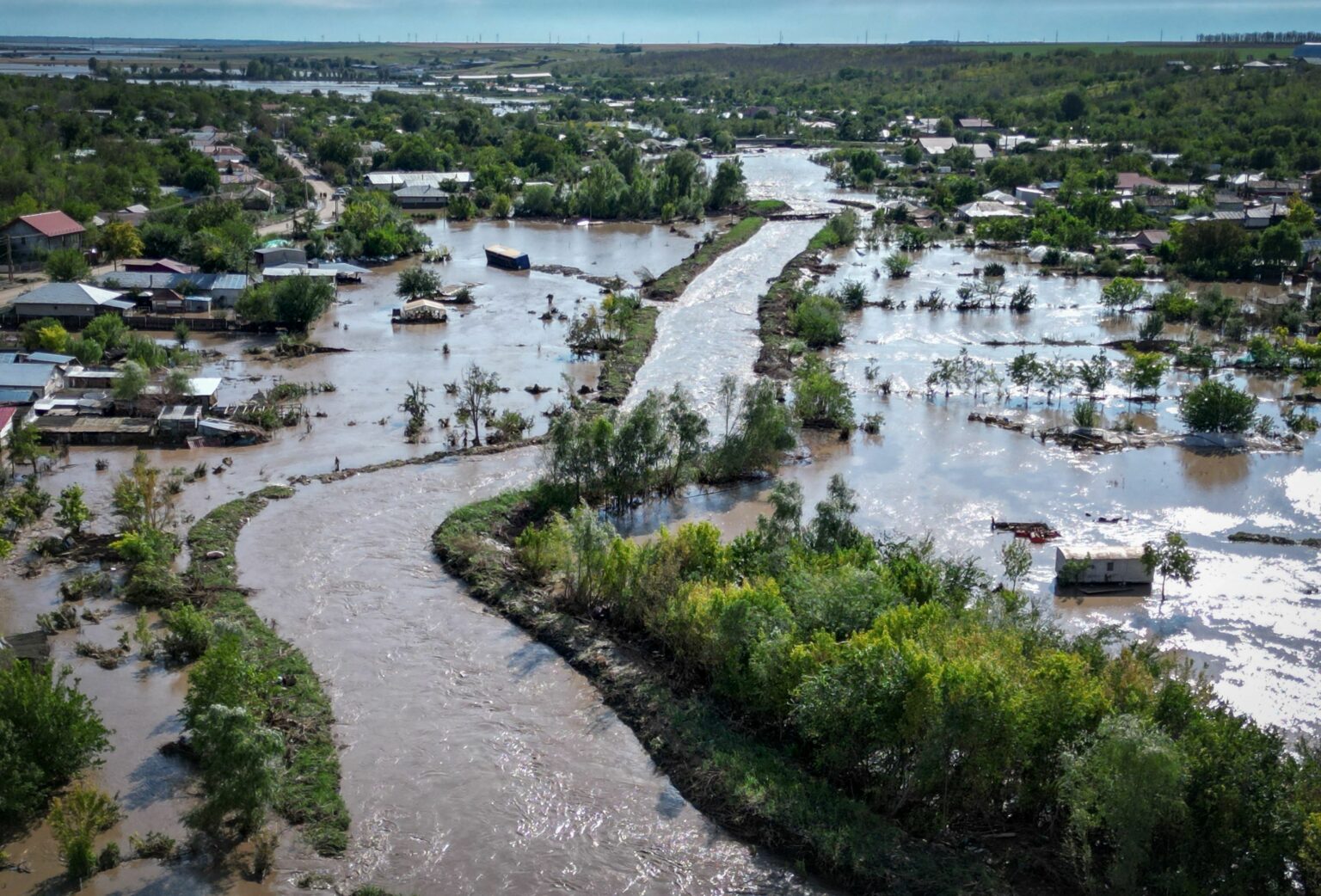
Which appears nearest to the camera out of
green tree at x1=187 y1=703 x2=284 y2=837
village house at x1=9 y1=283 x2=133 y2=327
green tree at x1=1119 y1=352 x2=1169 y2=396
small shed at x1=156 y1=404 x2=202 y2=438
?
green tree at x1=187 y1=703 x2=284 y2=837

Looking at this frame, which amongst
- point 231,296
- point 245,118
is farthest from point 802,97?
point 231,296

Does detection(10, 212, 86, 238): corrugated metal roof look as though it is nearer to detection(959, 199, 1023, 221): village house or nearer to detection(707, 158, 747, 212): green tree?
detection(707, 158, 747, 212): green tree

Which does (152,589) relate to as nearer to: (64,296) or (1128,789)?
(1128,789)

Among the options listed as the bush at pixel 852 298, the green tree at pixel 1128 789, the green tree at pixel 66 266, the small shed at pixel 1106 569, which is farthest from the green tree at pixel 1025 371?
the green tree at pixel 66 266

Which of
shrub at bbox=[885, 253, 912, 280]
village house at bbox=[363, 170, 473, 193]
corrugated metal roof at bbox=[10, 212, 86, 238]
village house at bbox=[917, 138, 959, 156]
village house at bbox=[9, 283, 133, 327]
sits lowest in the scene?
village house at bbox=[9, 283, 133, 327]

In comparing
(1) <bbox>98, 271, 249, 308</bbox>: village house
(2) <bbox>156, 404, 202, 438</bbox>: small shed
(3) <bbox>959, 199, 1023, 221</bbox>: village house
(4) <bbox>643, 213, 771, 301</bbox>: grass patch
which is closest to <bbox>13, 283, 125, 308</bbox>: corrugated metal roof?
(1) <bbox>98, 271, 249, 308</bbox>: village house

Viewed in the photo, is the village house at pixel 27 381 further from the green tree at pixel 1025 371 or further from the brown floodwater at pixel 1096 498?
the green tree at pixel 1025 371

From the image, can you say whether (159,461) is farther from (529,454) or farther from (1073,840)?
(1073,840)

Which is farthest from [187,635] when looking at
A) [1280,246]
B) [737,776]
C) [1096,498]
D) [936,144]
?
[936,144]

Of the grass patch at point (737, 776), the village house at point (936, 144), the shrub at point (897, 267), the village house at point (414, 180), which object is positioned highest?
the village house at point (936, 144)
